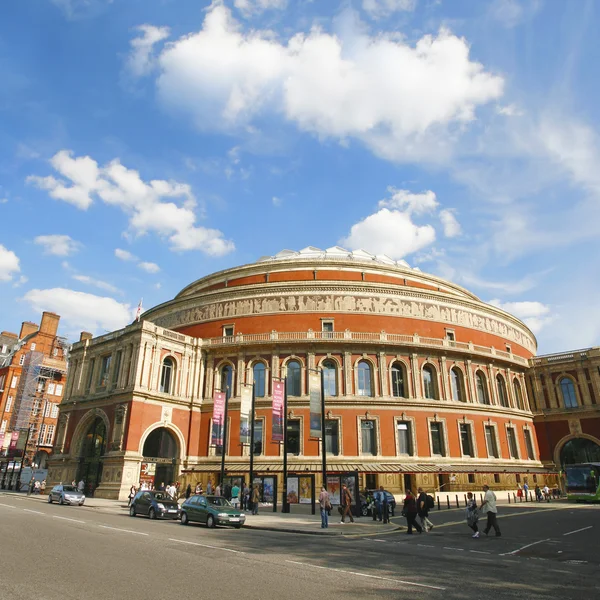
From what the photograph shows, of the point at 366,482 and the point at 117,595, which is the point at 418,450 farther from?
the point at 117,595

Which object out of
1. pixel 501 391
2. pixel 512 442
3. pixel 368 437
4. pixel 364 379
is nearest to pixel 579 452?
pixel 512 442

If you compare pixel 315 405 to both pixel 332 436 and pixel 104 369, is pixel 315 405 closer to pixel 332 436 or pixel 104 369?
pixel 332 436

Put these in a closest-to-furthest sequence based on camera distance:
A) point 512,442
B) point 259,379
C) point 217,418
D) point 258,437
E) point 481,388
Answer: point 217,418 → point 258,437 → point 259,379 → point 512,442 → point 481,388

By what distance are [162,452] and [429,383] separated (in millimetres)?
21829

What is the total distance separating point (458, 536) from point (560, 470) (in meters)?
32.6

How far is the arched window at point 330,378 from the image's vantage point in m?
36.5

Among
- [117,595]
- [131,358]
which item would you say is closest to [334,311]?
[131,358]

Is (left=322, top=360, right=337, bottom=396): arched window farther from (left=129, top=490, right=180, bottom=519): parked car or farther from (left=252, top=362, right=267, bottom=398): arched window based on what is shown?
(left=129, top=490, right=180, bottom=519): parked car

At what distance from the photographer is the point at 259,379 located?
124 feet

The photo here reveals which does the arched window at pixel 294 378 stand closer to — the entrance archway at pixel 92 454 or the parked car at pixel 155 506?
the entrance archway at pixel 92 454

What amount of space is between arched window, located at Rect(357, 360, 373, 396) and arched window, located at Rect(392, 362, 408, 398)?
198cm

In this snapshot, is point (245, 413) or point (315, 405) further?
point (245, 413)

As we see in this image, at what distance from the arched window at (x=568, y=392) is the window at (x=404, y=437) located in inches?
738

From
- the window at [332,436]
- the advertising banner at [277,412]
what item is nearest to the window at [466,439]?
the window at [332,436]
